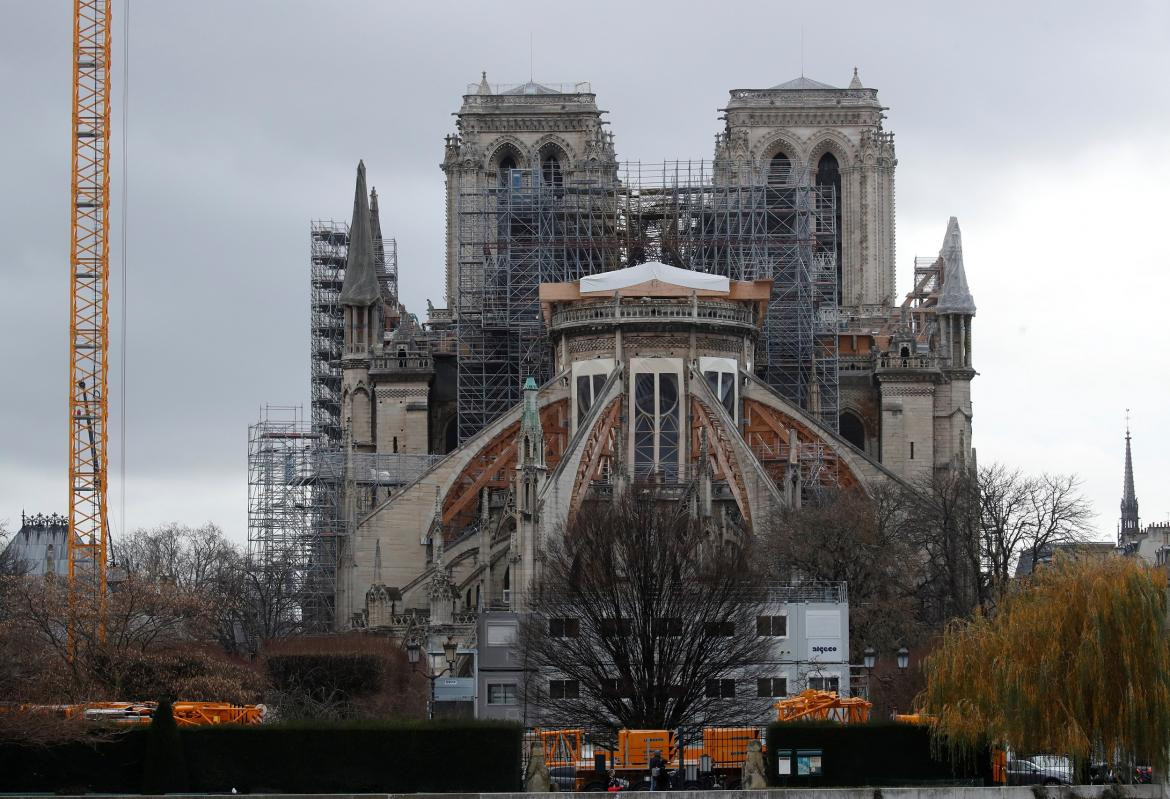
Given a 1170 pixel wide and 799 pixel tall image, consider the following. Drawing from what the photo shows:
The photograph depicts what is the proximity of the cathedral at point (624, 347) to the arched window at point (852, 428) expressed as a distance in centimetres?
8

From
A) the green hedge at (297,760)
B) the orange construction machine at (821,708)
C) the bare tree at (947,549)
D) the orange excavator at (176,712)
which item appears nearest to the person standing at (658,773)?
the green hedge at (297,760)

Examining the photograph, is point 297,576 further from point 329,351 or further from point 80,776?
point 80,776

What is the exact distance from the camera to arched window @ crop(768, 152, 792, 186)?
10824 centimetres

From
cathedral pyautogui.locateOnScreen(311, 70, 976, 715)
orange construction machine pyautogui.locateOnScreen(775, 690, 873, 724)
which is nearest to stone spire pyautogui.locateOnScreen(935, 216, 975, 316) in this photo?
cathedral pyautogui.locateOnScreen(311, 70, 976, 715)

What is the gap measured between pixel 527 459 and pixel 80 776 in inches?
1379

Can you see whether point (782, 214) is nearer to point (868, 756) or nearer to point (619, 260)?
point (619, 260)

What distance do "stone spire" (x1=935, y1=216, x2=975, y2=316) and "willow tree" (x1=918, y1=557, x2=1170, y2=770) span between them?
54.1 metres

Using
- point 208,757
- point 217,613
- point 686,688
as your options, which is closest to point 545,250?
point 217,613

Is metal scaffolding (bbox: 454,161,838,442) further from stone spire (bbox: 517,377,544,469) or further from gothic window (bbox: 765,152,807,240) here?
stone spire (bbox: 517,377,544,469)

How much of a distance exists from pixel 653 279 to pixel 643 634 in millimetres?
33921

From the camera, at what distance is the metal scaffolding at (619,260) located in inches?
3907

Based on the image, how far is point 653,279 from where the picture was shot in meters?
93.3

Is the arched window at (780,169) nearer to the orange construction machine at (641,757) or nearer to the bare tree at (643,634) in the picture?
the bare tree at (643,634)

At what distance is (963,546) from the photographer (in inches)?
3029
